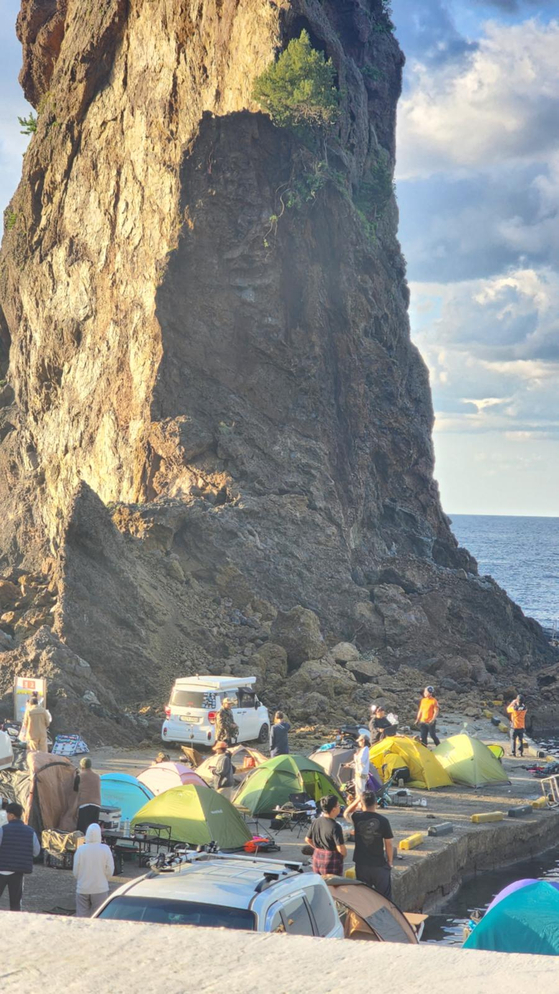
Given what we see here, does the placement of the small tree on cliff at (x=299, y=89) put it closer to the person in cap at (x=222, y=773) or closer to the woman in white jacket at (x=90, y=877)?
the person in cap at (x=222, y=773)

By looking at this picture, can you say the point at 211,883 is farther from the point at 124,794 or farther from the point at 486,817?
the point at 486,817

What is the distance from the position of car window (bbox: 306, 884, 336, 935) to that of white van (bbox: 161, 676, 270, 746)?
16205 millimetres

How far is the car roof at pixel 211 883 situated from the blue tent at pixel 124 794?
28.1 feet

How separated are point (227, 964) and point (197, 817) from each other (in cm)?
1230

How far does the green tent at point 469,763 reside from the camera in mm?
23672

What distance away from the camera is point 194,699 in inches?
1018

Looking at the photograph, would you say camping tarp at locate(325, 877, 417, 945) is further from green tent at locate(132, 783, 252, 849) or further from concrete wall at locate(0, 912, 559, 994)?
concrete wall at locate(0, 912, 559, 994)

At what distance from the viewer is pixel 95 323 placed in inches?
2178

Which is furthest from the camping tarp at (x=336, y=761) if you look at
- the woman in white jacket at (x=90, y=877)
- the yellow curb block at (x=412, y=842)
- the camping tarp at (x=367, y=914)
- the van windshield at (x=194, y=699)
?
the camping tarp at (x=367, y=914)

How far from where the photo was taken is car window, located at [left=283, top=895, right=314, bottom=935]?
847 cm

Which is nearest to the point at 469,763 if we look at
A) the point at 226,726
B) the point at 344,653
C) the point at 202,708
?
the point at 226,726

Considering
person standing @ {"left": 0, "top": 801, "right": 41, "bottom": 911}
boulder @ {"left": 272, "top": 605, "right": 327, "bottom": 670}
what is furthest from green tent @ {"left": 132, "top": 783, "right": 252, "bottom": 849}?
boulder @ {"left": 272, "top": 605, "right": 327, "bottom": 670}

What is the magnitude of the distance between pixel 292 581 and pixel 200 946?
125ft

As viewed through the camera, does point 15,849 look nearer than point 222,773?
Yes
